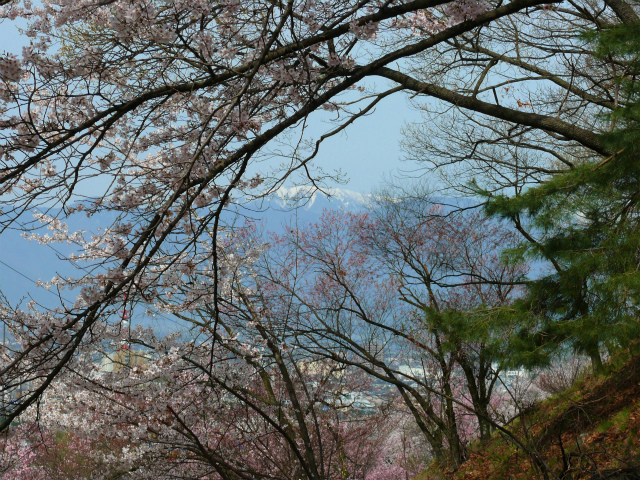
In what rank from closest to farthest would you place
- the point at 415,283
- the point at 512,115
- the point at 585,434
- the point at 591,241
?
the point at 512,115
the point at 591,241
the point at 585,434
the point at 415,283

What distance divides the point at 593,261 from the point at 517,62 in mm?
3325

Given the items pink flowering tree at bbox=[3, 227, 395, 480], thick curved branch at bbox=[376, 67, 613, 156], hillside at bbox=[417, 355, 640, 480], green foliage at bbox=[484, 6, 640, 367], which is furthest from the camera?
thick curved branch at bbox=[376, 67, 613, 156]

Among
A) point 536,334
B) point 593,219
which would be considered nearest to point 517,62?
point 593,219

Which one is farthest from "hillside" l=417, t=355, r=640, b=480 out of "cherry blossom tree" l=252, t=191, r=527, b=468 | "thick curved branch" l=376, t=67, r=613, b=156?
"thick curved branch" l=376, t=67, r=613, b=156

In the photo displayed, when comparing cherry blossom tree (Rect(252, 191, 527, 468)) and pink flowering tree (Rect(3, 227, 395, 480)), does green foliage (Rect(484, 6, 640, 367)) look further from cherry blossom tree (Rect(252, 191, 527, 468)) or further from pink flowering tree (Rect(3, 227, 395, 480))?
cherry blossom tree (Rect(252, 191, 527, 468))

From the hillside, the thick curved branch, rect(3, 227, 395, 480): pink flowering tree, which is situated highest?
the thick curved branch

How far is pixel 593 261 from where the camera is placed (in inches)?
186

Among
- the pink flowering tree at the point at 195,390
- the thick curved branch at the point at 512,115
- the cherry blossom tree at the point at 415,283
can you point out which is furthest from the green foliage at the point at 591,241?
the cherry blossom tree at the point at 415,283

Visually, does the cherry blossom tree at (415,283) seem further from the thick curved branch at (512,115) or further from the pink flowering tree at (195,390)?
the thick curved branch at (512,115)

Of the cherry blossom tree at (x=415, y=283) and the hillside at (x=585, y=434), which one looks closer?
the hillside at (x=585, y=434)

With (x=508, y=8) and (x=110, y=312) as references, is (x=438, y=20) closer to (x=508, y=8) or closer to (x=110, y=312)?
(x=508, y=8)

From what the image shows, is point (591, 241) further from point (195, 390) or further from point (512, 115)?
point (195, 390)

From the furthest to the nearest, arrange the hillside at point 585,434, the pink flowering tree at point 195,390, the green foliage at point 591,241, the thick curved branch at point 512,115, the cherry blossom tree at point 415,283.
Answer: the cherry blossom tree at point 415,283 → the thick curved branch at point 512,115 → the hillside at point 585,434 → the green foliage at point 591,241 → the pink flowering tree at point 195,390

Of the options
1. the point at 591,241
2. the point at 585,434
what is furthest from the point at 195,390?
the point at 591,241
